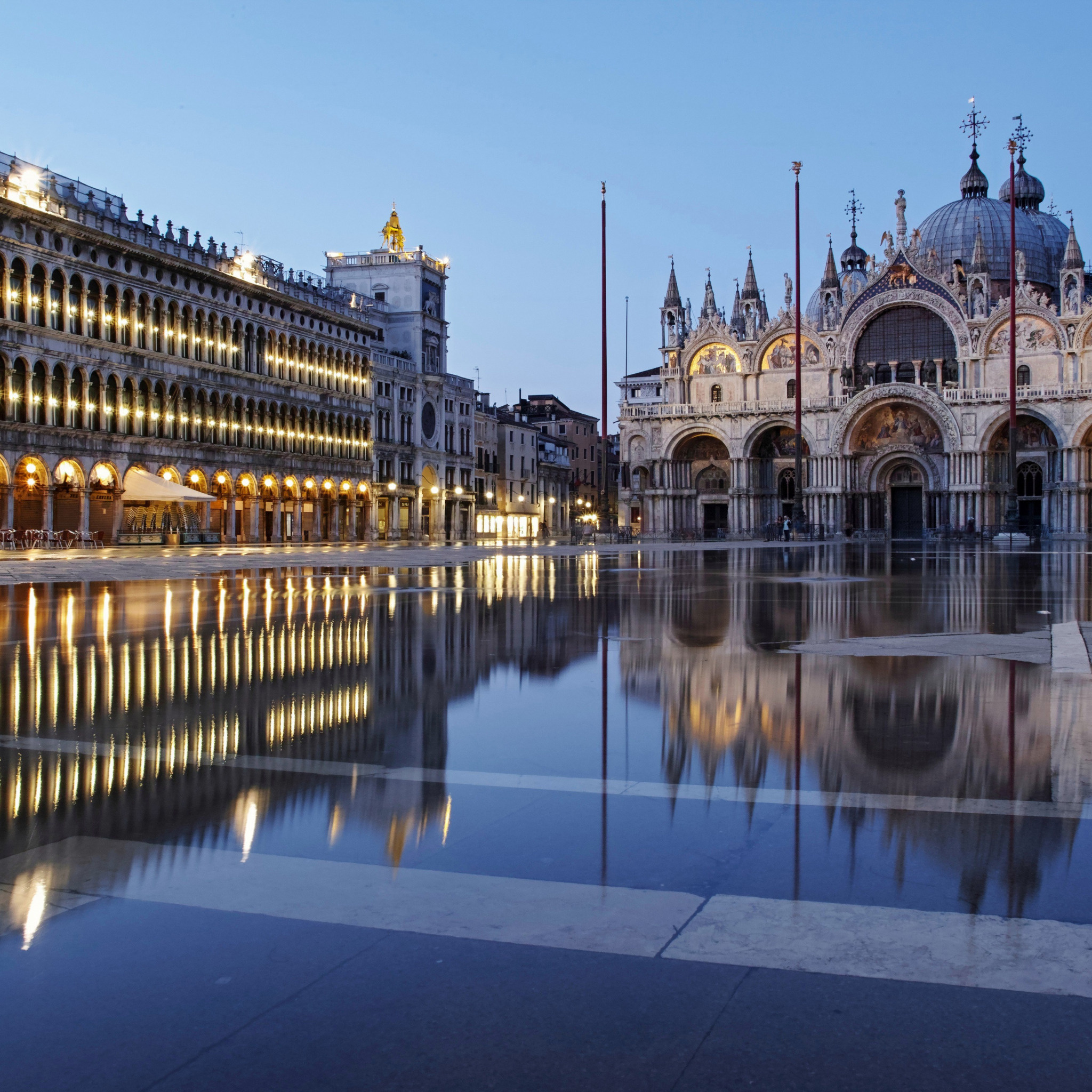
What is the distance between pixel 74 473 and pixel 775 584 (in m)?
39.9

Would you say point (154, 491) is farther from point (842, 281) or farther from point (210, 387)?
point (842, 281)

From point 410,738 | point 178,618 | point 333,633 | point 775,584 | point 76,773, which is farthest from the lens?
point 775,584

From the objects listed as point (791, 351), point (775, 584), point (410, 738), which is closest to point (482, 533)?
point (791, 351)

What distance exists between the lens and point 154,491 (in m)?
51.1

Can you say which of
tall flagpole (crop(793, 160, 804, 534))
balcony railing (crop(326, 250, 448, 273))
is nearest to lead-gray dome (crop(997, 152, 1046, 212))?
tall flagpole (crop(793, 160, 804, 534))

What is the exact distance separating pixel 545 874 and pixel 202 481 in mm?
60911

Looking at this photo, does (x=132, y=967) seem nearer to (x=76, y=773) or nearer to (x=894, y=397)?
(x=76, y=773)

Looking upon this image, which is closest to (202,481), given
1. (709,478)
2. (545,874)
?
(709,478)

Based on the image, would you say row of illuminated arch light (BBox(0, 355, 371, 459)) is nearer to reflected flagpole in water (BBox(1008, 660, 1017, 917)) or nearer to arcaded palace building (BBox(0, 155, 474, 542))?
arcaded palace building (BBox(0, 155, 474, 542))

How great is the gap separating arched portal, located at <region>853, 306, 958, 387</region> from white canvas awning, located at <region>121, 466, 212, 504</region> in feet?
170

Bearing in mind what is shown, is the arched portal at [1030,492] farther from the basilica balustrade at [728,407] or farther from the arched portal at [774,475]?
the arched portal at [774,475]

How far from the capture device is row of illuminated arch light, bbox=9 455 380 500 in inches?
1964

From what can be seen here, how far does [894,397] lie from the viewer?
8012 cm

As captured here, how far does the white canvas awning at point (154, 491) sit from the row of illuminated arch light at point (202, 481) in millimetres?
2757
